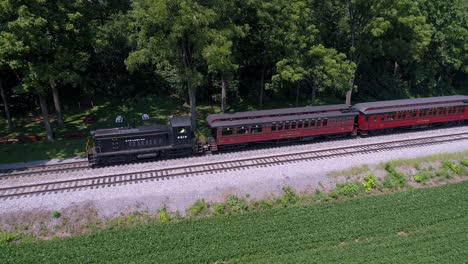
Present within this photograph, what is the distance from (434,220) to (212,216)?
1314 centimetres

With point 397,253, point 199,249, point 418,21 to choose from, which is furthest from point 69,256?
point 418,21

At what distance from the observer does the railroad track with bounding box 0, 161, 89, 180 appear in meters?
25.1

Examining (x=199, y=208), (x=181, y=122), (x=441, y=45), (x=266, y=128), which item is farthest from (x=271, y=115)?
(x=441, y=45)

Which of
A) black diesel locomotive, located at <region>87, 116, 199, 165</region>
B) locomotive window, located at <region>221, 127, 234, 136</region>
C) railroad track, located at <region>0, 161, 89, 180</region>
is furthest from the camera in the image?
locomotive window, located at <region>221, 127, 234, 136</region>

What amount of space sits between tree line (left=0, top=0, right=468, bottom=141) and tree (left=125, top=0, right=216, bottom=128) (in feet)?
0.29

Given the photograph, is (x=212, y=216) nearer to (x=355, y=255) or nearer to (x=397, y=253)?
(x=355, y=255)

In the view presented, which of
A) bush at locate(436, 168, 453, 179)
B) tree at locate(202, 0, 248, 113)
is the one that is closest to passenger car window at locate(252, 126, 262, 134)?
tree at locate(202, 0, 248, 113)

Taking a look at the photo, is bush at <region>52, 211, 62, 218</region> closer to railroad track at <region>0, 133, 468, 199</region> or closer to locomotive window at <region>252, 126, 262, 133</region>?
railroad track at <region>0, 133, 468, 199</region>

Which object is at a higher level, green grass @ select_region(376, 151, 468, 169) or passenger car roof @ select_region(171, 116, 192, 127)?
passenger car roof @ select_region(171, 116, 192, 127)

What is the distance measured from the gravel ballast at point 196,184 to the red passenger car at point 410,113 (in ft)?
13.6

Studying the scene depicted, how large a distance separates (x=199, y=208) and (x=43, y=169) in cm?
1279

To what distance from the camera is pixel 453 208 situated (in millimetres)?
22062

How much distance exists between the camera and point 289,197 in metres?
22.8

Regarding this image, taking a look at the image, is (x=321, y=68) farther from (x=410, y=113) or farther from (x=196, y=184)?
(x=196, y=184)
